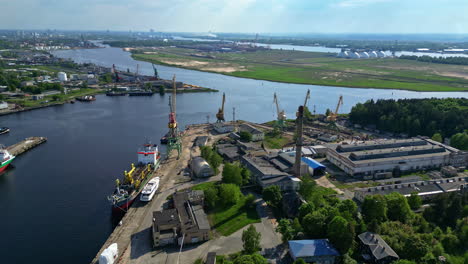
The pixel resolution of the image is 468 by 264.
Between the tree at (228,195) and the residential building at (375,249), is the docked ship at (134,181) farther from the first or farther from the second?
the residential building at (375,249)

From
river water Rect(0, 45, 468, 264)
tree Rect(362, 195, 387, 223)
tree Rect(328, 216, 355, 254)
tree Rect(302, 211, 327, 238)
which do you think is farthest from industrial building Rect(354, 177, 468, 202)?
river water Rect(0, 45, 468, 264)

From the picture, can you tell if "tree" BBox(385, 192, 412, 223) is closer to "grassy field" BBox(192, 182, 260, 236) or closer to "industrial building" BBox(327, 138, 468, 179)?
"industrial building" BBox(327, 138, 468, 179)

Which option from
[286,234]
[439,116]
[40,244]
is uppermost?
[439,116]

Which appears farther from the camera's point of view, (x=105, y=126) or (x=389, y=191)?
(x=105, y=126)

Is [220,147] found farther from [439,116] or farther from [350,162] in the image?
[439,116]

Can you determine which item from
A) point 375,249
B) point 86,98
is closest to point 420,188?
point 375,249

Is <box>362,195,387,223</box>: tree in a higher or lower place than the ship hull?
higher

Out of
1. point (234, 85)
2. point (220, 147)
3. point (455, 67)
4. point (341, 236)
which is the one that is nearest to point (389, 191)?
point (341, 236)
